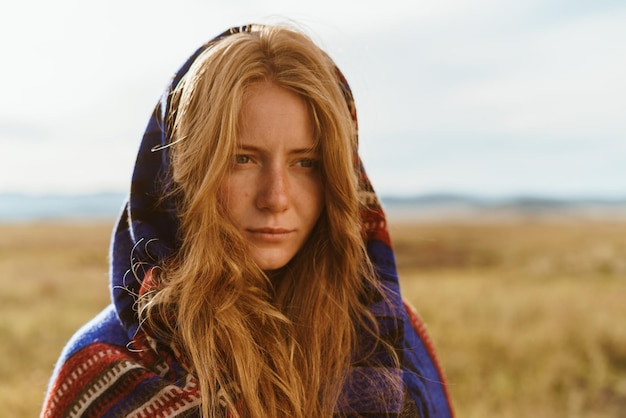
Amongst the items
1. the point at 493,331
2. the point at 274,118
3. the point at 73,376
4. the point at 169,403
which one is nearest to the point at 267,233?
the point at 274,118

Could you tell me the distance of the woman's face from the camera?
213 centimetres

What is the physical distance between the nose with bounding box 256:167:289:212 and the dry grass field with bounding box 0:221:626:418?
71 centimetres

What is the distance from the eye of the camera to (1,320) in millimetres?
9219

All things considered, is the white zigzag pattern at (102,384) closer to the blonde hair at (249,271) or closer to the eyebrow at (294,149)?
the blonde hair at (249,271)

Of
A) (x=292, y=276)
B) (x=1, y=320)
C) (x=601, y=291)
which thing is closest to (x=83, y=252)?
(x=1, y=320)

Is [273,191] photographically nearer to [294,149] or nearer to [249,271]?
[294,149]

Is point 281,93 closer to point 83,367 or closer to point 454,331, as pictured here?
point 83,367

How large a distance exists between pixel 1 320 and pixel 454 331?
5882 millimetres

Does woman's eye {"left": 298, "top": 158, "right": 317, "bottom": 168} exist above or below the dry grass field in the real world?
above

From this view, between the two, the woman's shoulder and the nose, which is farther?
the woman's shoulder

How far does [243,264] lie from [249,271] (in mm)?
43

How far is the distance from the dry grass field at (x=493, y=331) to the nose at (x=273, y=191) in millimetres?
712

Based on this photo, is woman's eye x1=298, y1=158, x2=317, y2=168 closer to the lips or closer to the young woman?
the young woman

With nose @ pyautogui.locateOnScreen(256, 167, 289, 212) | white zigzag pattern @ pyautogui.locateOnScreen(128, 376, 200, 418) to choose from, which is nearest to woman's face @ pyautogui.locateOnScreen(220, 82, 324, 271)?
nose @ pyautogui.locateOnScreen(256, 167, 289, 212)
